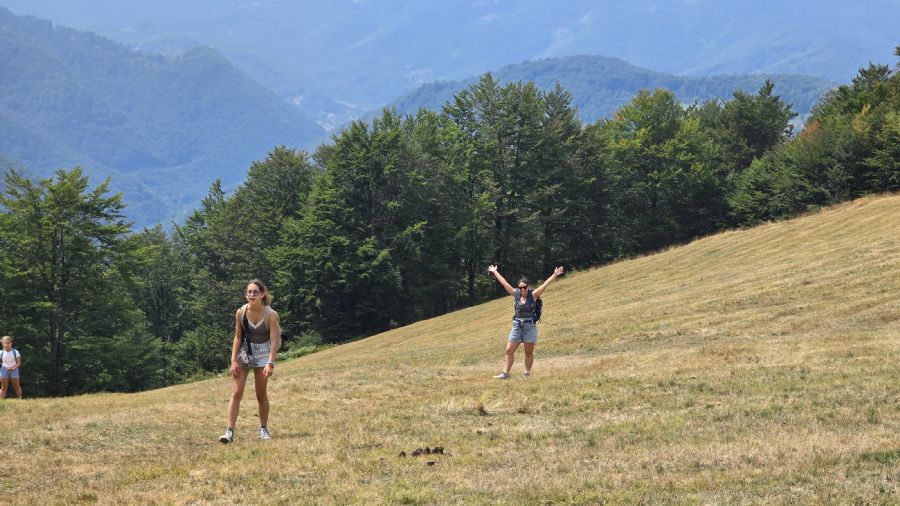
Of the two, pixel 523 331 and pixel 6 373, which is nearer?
pixel 523 331

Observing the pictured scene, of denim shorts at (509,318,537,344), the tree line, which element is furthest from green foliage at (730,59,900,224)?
denim shorts at (509,318,537,344)

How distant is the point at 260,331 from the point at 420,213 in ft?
192

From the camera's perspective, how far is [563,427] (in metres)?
13.2

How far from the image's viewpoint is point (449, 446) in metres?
12.2

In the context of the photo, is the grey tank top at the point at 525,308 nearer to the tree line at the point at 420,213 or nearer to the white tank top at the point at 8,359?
the white tank top at the point at 8,359

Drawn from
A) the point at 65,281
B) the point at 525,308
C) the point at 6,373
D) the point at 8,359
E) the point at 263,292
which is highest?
the point at 65,281

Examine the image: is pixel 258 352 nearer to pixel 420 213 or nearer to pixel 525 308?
pixel 525 308

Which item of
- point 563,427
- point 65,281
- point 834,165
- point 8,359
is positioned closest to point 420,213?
point 65,281

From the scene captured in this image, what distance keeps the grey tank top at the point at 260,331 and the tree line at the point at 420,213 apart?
41.1 metres

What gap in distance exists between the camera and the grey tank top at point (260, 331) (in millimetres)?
12781

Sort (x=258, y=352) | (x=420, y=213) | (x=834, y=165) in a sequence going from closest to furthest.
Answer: (x=258, y=352), (x=834, y=165), (x=420, y=213)

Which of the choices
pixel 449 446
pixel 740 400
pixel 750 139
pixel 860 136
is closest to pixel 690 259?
pixel 860 136

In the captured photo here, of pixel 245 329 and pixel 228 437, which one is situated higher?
pixel 245 329

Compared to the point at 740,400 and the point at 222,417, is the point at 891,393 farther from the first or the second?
the point at 222,417
